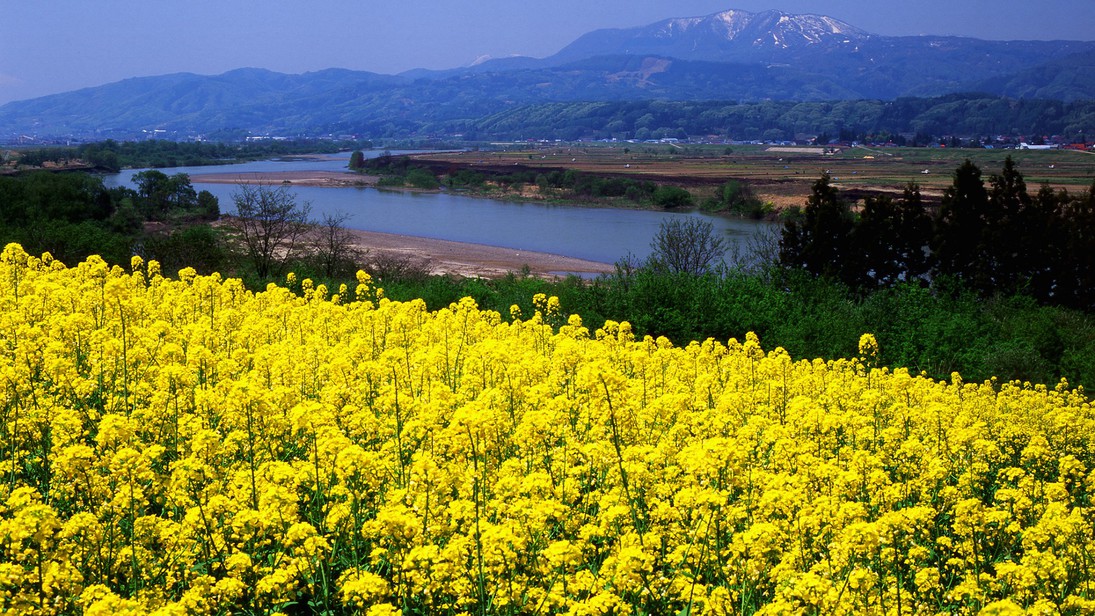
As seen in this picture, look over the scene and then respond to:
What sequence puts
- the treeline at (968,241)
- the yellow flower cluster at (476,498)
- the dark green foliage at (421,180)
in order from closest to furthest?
the yellow flower cluster at (476,498), the treeline at (968,241), the dark green foliage at (421,180)

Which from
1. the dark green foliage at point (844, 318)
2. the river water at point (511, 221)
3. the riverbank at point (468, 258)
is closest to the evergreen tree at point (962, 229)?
the dark green foliage at point (844, 318)

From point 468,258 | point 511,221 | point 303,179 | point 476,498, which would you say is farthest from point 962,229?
point 303,179

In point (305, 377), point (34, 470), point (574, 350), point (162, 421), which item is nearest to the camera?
point (34, 470)

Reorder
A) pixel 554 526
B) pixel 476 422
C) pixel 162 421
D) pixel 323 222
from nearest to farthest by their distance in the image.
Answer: pixel 476 422
pixel 554 526
pixel 162 421
pixel 323 222

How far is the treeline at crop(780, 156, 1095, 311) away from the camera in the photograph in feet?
73.3

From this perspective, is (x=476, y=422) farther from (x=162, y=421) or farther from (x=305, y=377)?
(x=305, y=377)

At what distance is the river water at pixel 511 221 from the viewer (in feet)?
160

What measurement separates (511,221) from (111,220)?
81.7ft

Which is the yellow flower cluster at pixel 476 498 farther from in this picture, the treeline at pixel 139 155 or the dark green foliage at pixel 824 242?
the treeline at pixel 139 155

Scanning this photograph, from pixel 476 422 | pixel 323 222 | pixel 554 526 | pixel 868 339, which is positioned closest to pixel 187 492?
pixel 476 422

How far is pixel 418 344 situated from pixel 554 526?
4795 millimetres

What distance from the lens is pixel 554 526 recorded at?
4812 millimetres

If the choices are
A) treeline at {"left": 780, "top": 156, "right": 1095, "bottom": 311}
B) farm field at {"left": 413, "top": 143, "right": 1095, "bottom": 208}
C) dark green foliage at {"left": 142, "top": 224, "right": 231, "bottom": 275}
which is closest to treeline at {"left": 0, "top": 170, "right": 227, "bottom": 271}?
dark green foliage at {"left": 142, "top": 224, "right": 231, "bottom": 275}

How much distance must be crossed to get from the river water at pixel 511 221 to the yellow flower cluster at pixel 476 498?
34.4 metres
